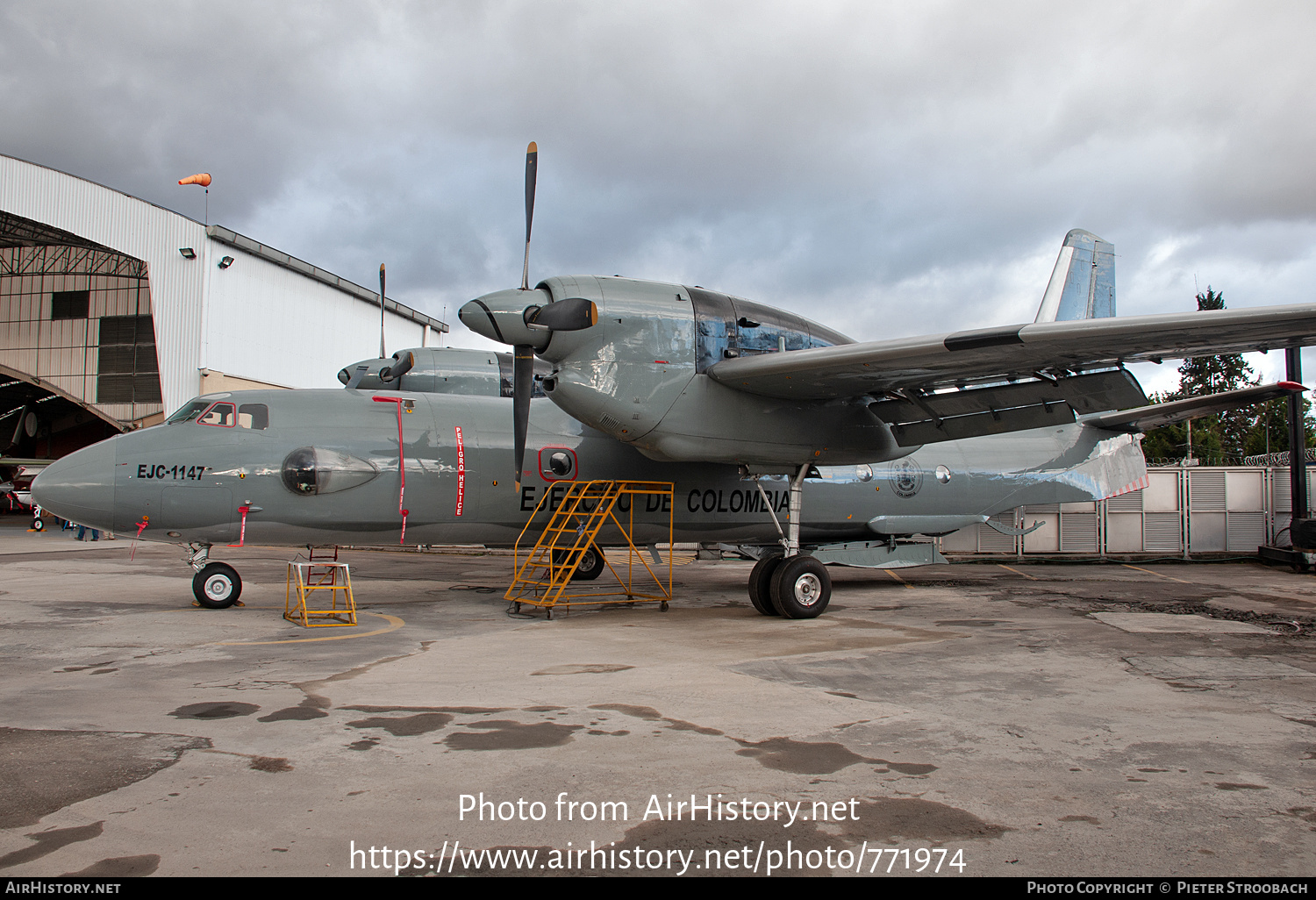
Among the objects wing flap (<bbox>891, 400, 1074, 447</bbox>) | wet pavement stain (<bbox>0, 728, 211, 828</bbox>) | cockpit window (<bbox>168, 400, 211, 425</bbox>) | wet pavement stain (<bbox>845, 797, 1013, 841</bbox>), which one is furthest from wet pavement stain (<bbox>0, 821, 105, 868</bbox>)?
wing flap (<bbox>891, 400, 1074, 447</bbox>)

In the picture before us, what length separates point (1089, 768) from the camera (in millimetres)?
4684

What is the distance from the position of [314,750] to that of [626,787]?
2006 mm

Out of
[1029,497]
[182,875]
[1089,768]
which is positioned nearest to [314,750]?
[182,875]

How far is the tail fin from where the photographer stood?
16672 mm

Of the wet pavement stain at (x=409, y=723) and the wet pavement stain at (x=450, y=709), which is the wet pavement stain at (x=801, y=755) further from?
the wet pavement stain at (x=409, y=723)

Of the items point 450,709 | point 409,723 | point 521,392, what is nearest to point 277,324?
point 521,392

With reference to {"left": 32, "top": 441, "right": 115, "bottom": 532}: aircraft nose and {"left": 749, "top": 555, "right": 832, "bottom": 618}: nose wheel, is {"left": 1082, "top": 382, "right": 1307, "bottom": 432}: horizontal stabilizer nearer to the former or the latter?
{"left": 749, "top": 555, "right": 832, "bottom": 618}: nose wheel

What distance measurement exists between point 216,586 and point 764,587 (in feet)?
25.7

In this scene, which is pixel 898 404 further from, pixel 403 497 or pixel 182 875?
pixel 182 875

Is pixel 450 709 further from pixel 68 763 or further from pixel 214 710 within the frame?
pixel 68 763

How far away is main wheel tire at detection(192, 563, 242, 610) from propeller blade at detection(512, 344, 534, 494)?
430 cm

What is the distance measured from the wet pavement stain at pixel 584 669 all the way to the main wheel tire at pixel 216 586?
246 inches

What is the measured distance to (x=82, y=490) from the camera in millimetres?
10250

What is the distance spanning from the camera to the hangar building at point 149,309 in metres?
31.0
